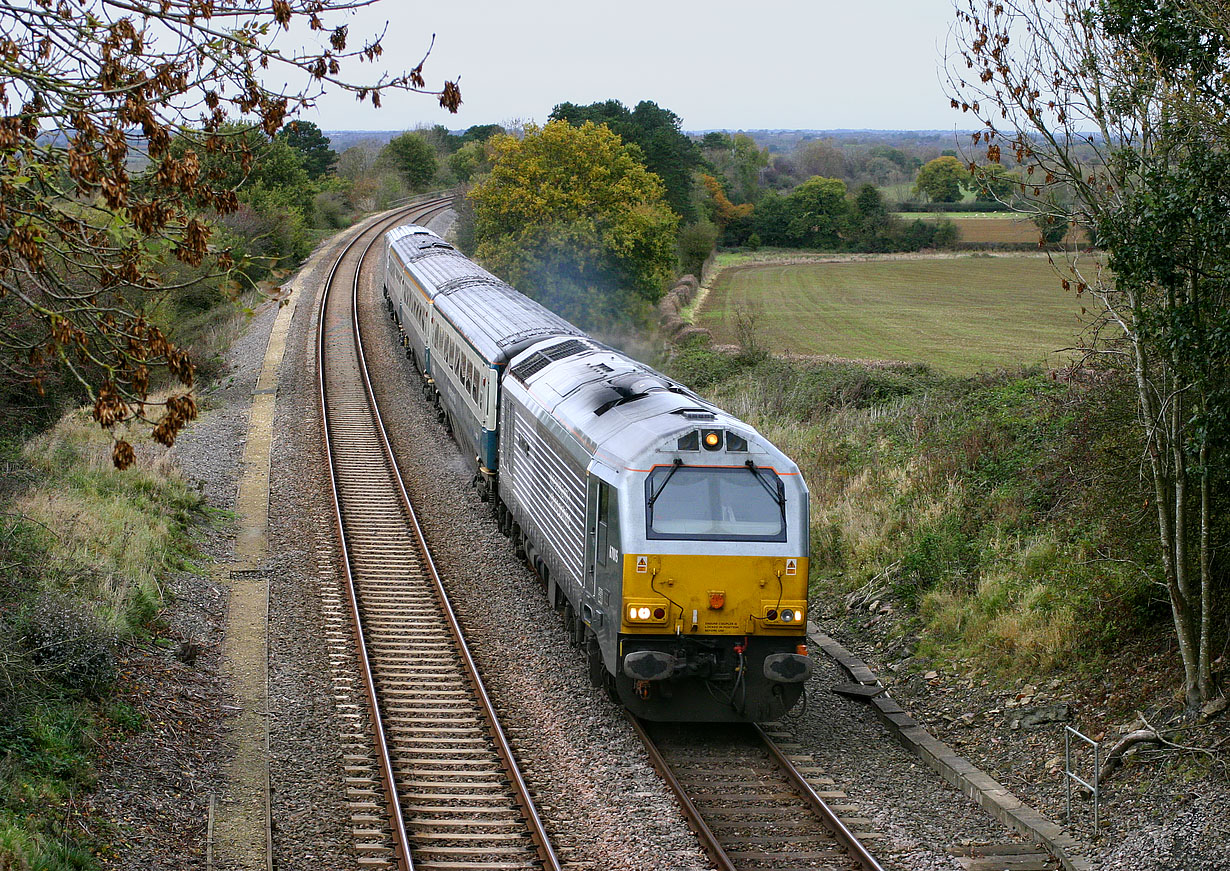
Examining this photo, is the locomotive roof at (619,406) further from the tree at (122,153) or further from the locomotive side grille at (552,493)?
the tree at (122,153)

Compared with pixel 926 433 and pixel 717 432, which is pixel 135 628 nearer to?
pixel 717 432

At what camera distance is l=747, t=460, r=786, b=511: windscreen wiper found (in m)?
11.0

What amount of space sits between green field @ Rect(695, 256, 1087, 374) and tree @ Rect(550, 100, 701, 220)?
580 cm

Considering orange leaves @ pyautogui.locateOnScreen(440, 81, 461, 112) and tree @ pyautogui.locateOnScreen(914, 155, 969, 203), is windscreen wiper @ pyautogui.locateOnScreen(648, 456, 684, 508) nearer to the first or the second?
orange leaves @ pyautogui.locateOnScreen(440, 81, 461, 112)

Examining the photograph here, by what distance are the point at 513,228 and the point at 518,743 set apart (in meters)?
31.7

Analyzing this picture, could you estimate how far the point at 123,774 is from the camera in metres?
9.84

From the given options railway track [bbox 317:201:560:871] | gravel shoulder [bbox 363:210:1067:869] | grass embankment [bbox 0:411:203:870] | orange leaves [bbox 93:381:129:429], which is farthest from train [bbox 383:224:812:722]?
orange leaves [bbox 93:381:129:429]

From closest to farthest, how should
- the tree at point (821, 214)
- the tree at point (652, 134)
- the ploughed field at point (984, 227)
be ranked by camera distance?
the tree at point (652, 134) → the ploughed field at point (984, 227) → the tree at point (821, 214)

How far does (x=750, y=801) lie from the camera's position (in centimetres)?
1004

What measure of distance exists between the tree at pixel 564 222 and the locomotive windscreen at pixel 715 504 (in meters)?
29.8

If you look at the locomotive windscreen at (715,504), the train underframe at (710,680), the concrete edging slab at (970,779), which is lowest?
the concrete edging slab at (970,779)

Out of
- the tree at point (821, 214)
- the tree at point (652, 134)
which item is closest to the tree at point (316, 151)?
the tree at point (652, 134)

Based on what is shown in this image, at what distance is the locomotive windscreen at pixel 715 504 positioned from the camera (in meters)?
10.8

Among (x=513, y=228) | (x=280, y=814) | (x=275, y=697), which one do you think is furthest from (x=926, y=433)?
(x=513, y=228)
